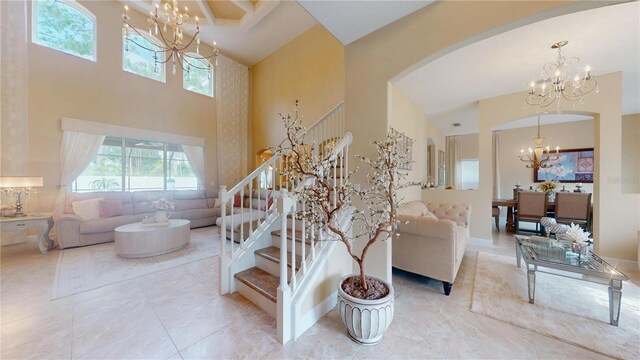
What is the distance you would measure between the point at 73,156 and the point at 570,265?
8415 mm

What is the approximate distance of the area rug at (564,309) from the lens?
1.74 metres

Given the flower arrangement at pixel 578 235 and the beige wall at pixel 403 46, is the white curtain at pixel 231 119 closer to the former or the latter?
the beige wall at pixel 403 46

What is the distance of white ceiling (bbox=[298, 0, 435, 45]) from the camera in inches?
76.8

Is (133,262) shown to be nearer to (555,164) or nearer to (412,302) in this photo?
(412,302)

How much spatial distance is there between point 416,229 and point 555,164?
23.5 ft

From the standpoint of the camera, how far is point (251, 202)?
2633mm

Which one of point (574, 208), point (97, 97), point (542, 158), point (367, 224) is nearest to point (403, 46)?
point (367, 224)

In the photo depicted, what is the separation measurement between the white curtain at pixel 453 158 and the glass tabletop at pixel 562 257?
5.15 metres

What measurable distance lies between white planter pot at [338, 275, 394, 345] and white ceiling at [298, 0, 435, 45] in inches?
99.9

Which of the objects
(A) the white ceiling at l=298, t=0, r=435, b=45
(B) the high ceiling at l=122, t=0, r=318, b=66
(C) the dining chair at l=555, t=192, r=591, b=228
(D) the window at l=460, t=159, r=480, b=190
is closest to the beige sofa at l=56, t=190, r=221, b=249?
(B) the high ceiling at l=122, t=0, r=318, b=66

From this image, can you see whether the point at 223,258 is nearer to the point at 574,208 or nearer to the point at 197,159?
the point at 197,159

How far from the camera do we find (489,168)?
4.32 m

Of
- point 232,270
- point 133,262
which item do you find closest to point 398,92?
point 232,270

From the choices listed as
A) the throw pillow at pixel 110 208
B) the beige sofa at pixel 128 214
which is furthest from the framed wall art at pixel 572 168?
the throw pillow at pixel 110 208
